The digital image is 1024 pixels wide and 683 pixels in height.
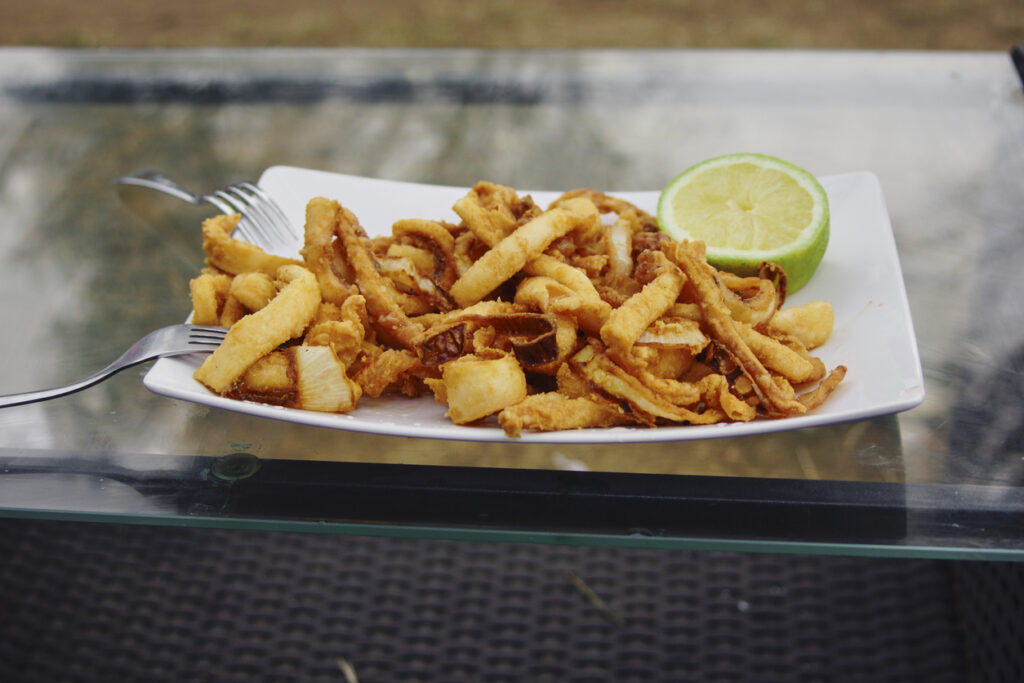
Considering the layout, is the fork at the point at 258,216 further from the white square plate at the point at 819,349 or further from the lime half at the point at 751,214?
the lime half at the point at 751,214

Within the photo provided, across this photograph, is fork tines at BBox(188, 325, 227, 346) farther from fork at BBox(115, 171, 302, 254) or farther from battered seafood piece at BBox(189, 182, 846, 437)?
fork at BBox(115, 171, 302, 254)

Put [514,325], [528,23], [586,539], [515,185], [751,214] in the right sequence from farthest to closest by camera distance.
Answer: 1. [528,23]
2. [515,185]
3. [751,214]
4. [514,325]
5. [586,539]

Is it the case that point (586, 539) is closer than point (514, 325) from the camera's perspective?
Yes

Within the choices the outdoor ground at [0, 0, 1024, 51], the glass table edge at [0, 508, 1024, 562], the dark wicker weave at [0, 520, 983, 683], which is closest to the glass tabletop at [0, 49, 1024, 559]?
the glass table edge at [0, 508, 1024, 562]

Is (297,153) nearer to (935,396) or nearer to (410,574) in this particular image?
(410,574)

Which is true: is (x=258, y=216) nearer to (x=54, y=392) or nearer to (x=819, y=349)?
(x=54, y=392)

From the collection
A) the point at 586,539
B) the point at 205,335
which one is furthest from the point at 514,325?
the point at 205,335
